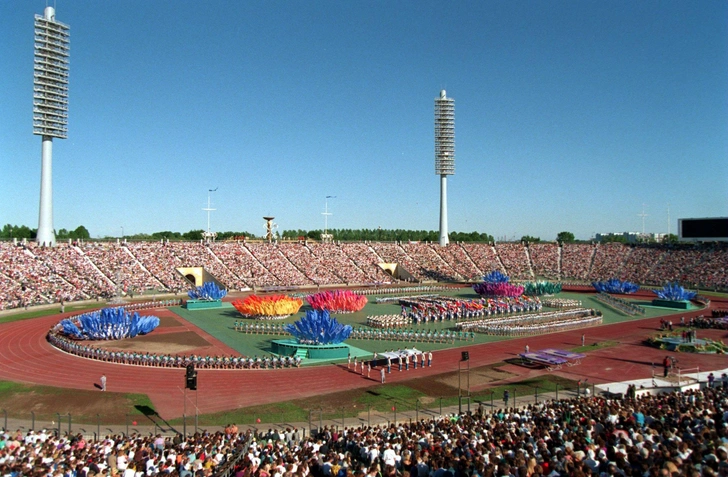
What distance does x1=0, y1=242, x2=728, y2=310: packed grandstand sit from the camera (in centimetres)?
5909

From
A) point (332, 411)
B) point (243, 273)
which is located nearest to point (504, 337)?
point (332, 411)

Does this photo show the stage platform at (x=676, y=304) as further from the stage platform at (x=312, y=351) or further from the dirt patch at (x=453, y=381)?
the stage platform at (x=312, y=351)

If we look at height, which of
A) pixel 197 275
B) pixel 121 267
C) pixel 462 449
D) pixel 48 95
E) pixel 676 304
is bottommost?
pixel 676 304

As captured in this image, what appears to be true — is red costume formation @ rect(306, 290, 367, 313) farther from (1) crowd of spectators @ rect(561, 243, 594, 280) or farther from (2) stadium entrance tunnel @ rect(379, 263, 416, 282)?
(1) crowd of spectators @ rect(561, 243, 594, 280)

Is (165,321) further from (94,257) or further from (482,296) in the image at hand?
(482,296)

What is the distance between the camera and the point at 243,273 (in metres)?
74.7

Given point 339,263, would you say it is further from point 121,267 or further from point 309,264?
point 121,267

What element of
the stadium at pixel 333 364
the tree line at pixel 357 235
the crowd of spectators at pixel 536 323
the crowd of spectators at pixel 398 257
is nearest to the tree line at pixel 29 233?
the tree line at pixel 357 235

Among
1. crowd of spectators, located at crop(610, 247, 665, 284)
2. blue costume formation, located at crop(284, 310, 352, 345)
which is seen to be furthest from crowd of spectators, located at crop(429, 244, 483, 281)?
blue costume formation, located at crop(284, 310, 352, 345)

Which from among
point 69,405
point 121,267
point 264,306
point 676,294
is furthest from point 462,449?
point 121,267

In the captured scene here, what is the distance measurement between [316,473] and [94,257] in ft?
207

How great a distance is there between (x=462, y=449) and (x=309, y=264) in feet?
232

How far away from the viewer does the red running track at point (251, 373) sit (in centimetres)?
2508

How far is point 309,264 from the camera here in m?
82.4
